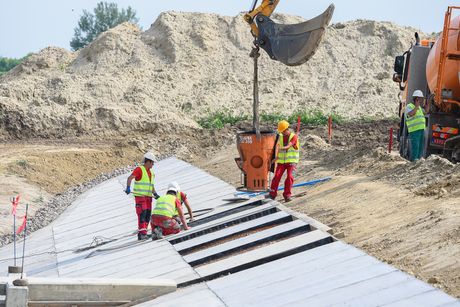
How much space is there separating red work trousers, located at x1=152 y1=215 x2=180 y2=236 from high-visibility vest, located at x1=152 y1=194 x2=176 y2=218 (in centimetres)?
12

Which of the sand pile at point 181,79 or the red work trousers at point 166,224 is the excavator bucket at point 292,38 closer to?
the red work trousers at point 166,224

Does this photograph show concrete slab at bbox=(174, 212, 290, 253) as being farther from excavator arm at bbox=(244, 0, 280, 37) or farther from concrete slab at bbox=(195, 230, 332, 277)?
excavator arm at bbox=(244, 0, 280, 37)

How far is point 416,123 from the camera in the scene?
21.0m

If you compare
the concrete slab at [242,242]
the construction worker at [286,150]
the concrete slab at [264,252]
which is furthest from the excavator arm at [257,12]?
the concrete slab at [264,252]

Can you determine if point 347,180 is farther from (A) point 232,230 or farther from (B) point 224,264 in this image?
(B) point 224,264

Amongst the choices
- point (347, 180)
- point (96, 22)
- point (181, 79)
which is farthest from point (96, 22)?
point (347, 180)

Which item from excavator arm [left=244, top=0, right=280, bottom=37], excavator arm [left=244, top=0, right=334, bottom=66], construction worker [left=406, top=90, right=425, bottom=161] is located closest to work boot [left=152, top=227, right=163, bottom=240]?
excavator arm [left=244, top=0, right=334, bottom=66]

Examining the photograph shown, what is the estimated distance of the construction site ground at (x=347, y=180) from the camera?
41.3ft

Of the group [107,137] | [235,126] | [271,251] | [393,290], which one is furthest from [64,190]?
[393,290]

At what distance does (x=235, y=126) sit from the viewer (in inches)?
1570

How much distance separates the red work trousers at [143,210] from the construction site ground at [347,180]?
299cm

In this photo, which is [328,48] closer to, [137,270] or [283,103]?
[283,103]

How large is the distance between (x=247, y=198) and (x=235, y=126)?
20.3 meters

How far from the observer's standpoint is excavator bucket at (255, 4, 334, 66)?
18875 millimetres
